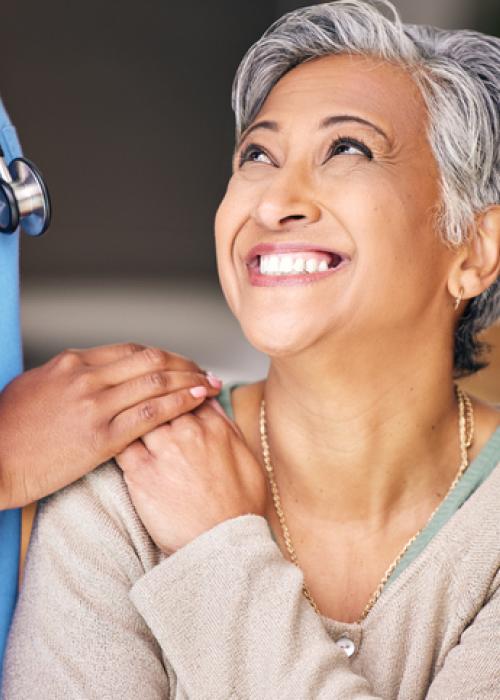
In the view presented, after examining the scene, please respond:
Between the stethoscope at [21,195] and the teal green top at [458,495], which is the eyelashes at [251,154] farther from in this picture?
the teal green top at [458,495]

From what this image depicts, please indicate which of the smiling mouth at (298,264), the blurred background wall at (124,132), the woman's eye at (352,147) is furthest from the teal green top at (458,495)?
the blurred background wall at (124,132)

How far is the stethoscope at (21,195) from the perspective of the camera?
154 cm

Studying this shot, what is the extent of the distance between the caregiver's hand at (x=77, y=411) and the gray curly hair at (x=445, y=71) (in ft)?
1.91

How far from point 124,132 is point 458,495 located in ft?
21.1

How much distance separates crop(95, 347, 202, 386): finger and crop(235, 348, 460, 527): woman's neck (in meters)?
0.23

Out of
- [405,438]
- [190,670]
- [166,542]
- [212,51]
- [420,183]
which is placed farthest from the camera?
[212,51]

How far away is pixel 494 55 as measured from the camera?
1.86m

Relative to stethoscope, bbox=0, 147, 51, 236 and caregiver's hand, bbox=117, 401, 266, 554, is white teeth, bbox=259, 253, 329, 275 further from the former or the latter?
stethoscope, bbox=0, 147, 51, 236

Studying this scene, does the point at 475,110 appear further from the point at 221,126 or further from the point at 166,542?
the point at 221,126

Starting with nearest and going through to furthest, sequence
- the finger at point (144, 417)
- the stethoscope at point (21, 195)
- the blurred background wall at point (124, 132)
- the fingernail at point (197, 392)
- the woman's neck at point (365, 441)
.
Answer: the stethoscope at point (21, 195) < the finger at point (144, 417) < the fingernail at point (197, 392) < the woman's neck at point (365, 441) < the blurred background wall at point (124, 132)

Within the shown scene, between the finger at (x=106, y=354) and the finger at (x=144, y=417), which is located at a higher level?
the finger at (x=106, y=354)

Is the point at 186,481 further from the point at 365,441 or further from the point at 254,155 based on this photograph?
the point at 254,155

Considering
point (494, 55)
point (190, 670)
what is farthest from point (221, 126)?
point (190, 670)

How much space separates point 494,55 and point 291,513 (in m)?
0.92
